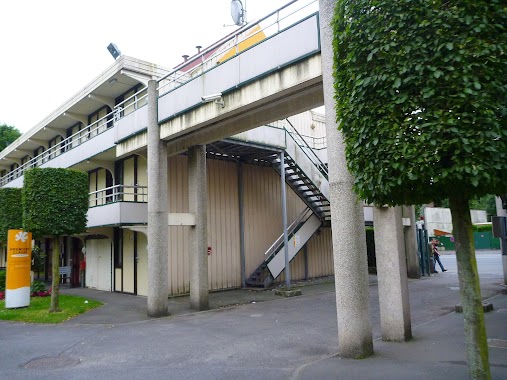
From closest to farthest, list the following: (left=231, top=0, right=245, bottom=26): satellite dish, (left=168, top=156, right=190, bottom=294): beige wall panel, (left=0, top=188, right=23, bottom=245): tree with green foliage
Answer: (left=231, top=0, right=245, bottom=26): satellite dish, (left=168, top=156, right=190, bottom=294): beige wall panel, (left=0, top=188, right=23, bottom=245): tree with green foliage

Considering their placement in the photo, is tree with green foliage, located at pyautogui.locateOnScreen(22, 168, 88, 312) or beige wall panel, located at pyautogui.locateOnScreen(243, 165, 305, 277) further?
beige wall panel, located at pyautogui.locateOnScreen(243, 165, 305, 277)

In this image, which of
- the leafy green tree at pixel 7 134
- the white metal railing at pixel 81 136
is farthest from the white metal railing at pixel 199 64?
the leafy green tree at pixel 7 134

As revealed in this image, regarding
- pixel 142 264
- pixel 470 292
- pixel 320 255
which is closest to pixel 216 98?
pixel 470 292

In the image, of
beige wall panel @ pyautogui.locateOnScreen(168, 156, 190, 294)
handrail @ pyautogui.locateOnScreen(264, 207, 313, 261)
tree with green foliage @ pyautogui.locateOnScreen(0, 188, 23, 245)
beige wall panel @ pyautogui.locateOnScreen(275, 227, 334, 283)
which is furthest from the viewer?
Answer: beige wall panel @ pyautogui.locateOnScreen(275, 227, 334, 283)

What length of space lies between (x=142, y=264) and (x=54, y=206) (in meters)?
4.59

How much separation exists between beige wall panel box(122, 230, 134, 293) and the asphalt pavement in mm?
3305

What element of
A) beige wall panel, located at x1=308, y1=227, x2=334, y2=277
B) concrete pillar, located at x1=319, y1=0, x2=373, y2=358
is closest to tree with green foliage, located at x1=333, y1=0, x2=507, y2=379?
concrete pillar, located at x1=319, y1=0, x2=373, y2=358

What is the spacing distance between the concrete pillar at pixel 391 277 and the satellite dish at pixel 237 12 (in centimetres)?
736

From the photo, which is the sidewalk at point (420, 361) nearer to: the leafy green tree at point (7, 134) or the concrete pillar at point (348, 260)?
the concrete pillar at point (348, 260)

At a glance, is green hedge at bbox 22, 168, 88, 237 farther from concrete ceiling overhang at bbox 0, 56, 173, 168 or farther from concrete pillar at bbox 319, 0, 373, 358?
concrete pillar at bbox 319, 0, 373, 358

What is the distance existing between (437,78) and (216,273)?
564 inches

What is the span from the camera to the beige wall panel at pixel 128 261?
16.7 metres

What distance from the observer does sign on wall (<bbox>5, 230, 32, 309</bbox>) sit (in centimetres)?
1342

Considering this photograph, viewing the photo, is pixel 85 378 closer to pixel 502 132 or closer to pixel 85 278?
pixel 502 132
